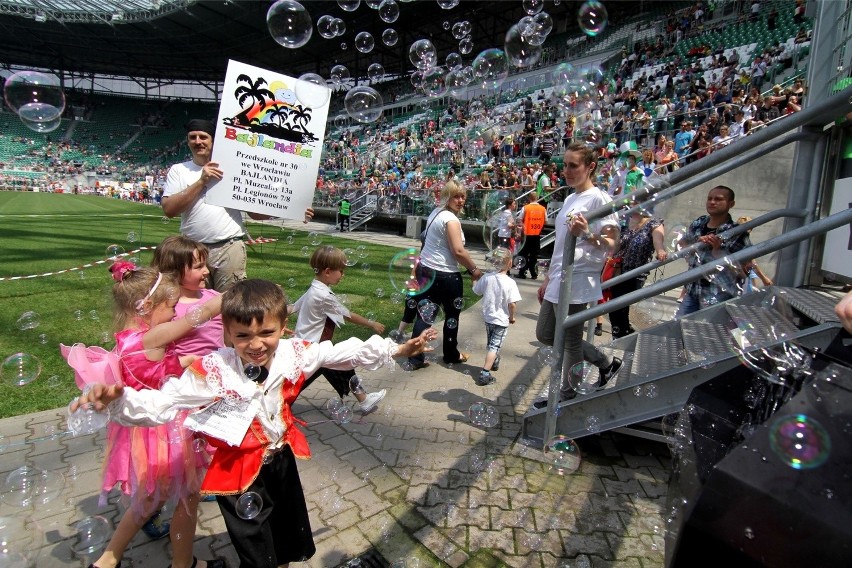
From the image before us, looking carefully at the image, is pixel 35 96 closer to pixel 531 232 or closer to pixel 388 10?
pixel 388 10

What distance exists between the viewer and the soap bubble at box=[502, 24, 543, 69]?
20.7 ft

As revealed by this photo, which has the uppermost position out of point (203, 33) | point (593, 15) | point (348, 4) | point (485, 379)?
point (203, 33)

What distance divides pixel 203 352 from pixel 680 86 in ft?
62.1

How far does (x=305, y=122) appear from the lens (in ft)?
14.0

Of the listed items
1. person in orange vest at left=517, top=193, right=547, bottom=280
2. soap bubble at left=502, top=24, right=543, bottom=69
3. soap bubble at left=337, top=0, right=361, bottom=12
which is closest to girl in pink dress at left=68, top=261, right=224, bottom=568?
soap bubble at left=337, top=0, right=361, bottom=12

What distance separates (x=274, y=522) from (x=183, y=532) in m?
0.44

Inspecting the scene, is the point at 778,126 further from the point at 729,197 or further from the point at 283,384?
the point at 283,384

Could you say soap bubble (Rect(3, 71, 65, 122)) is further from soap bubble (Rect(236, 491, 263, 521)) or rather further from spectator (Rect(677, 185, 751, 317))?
spectator (Rect(677, 185, 751, 317))

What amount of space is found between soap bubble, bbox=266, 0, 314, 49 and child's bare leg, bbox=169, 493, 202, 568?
5301 mm

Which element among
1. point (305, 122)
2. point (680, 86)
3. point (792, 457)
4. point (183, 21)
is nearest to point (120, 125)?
point (183, 21)

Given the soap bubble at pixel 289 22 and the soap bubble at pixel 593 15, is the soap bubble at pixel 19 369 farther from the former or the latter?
the soap bubble at pixel 593 15

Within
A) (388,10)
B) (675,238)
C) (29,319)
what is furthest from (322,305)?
(388,10)

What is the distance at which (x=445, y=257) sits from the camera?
15.3ft

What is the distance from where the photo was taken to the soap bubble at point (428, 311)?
440cm
